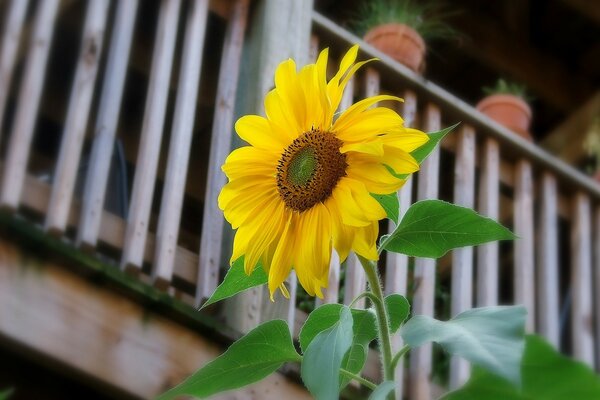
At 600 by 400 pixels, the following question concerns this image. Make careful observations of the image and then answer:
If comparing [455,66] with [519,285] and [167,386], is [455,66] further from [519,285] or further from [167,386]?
[167,386]

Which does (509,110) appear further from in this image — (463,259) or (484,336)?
(484,336)

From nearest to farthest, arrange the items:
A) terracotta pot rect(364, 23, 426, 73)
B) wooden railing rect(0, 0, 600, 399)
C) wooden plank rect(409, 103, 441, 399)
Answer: wooden railing rect(0, 0, 600, 399) < wooden plank rect(409, 103, 441, 399) < terracotta pot rect(364, 23, 426, 73)

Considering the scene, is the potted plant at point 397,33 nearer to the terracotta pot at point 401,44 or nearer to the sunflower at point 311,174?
the terracotta pot at point 401,44

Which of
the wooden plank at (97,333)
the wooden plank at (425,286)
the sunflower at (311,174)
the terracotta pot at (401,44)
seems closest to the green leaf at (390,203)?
the sunflower at (311,174)

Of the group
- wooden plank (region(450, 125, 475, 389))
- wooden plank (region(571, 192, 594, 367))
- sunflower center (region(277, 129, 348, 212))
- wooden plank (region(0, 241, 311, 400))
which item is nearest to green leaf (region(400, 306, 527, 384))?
sunflower center (region(277, 129, 348, 212))

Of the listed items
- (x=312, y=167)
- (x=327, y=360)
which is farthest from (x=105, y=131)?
(x=327, y=360)

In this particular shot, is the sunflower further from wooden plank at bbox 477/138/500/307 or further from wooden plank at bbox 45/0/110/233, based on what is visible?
wooden plank at bbox 477/138/500/307
